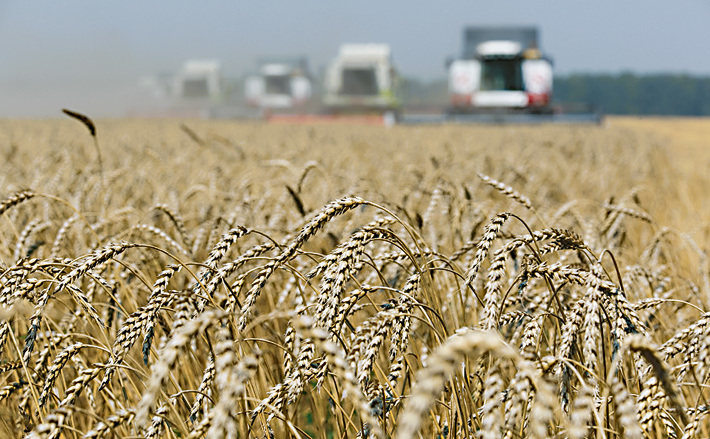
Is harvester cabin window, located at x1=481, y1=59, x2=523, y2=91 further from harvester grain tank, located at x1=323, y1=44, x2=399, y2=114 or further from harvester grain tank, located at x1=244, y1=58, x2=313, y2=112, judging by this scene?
harvester grain tank, located at x1=244, y1=58, x2=313, y2=112

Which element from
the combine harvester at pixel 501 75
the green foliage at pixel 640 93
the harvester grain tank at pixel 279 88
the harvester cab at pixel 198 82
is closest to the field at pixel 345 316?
the combine harvester at pixel 501 75

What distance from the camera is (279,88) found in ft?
93.5

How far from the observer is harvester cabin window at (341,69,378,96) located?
2361 cm

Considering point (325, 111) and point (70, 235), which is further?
point (325, 111)

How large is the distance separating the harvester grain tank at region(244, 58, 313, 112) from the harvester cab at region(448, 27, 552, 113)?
7.89 meters

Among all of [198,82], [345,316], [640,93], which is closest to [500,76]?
[198,82]

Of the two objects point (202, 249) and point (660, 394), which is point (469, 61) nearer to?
point (202, 249)

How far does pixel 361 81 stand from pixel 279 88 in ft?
19.3

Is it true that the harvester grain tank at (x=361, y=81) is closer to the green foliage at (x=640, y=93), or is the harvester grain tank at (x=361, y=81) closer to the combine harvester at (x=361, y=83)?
the combine harvester at (x=361, y=83)

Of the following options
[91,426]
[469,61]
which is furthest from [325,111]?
[91,426]

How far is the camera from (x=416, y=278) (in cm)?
128

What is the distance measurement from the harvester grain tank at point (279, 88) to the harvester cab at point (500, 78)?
789 cm

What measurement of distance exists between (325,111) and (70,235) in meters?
20.1

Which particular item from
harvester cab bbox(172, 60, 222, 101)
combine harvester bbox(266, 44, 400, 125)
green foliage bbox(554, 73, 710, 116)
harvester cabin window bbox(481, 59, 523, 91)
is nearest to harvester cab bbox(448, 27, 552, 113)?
harvester cabin window bbox(481, 59, 523, 91)
